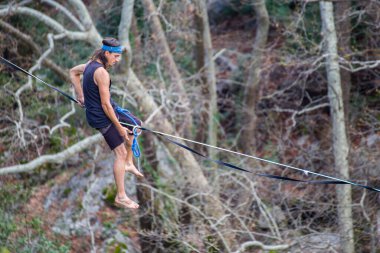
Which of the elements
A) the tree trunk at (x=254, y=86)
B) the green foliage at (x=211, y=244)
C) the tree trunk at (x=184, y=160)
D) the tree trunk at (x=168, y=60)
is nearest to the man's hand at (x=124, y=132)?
the green foliage at (x=211, y=244)

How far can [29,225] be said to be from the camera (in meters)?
12.8

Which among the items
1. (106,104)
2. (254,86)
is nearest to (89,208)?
(254,86)

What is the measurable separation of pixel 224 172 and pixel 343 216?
2.56 meters

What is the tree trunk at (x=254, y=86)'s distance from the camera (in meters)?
15.4

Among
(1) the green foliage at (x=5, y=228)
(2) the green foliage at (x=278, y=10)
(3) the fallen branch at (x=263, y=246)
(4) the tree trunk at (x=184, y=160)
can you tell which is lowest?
(3) the fallen branch at (x=263, y=246)

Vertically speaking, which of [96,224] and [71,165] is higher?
[71,165]

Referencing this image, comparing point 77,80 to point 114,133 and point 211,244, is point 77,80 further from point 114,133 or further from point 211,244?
point 211,244

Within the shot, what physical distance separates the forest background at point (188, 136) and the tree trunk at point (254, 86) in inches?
1.4

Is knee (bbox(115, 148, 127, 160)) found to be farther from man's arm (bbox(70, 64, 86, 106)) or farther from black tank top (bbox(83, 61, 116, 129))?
man's arm (bbox(70, 64, 86, 106))

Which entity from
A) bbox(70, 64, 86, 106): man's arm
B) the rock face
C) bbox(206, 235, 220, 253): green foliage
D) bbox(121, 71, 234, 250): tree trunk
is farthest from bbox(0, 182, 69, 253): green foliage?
bbox(70, 64, 86, 106): man's arm

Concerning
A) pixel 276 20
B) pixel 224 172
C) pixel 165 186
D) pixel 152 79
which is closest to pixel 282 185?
pixel 224 172

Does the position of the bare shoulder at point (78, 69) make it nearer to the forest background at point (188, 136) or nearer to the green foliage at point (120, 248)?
the forest background at point (188, 136)

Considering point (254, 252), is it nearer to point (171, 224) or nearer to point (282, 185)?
point (171, 224)

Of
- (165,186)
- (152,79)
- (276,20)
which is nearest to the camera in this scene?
(165,186)
